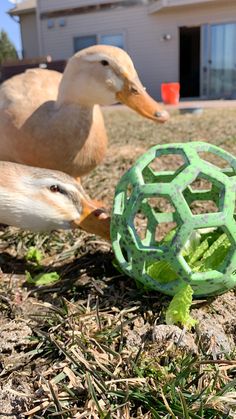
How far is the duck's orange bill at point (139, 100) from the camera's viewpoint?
10.2 ft

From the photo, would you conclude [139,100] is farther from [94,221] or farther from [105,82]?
[94,221]

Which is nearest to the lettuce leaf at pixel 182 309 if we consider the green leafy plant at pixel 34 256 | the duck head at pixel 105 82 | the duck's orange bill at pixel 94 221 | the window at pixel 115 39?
the duck's orange bill at pixel 94 221

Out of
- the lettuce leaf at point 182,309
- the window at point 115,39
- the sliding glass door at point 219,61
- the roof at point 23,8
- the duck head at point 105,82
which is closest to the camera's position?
the lettuce leaf at point 182,309

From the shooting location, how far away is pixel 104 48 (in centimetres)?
312

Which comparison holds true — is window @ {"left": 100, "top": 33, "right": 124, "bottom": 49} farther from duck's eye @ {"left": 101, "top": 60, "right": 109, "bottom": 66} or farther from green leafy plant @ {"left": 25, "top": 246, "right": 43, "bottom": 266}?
green leafy plant @ {"left": 25, "top": 246, "right": 43, "bottom": 266}

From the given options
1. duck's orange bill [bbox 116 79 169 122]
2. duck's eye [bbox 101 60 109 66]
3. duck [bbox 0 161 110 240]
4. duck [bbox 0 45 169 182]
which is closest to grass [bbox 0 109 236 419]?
duck [bbox 0 161 110 240]

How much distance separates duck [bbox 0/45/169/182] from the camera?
308 centimetres

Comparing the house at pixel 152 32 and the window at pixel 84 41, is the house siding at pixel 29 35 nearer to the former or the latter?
the house at pixel 152 32

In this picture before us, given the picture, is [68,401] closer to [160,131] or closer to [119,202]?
[119,202]

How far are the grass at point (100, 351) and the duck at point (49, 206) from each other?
9.6 inches

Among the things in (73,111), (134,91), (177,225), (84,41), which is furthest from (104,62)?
(84,41)

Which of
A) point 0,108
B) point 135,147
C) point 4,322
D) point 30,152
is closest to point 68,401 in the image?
point 4,322

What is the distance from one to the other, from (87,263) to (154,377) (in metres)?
0.92

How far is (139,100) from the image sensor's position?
10.4 feet
